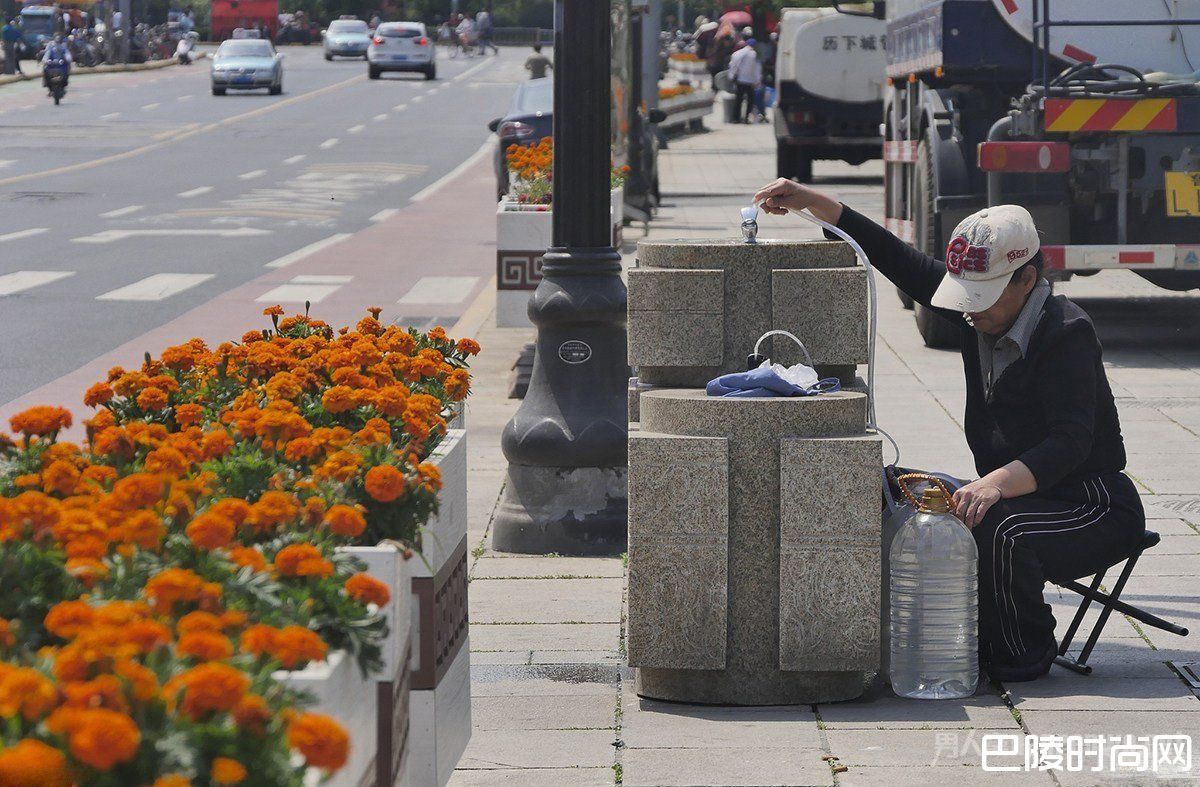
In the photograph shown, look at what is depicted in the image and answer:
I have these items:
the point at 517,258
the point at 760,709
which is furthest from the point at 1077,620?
the point at 517,258

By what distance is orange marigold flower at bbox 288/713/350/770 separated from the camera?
248 cm

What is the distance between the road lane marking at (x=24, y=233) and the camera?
20938mm

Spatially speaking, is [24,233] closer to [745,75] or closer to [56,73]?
[56,73]

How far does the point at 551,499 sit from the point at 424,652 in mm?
3368

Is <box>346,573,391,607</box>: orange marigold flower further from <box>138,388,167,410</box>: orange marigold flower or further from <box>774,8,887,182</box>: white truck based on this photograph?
<box>774,8,887,182</box>: white truck

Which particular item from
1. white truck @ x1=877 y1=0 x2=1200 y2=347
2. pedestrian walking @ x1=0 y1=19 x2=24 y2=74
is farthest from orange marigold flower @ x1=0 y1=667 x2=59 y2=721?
pedestrian walking @ x1=0 y1=19 x2=24 y2=74

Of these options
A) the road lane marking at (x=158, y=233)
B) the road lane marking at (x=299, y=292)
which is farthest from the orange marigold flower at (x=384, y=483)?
the road lane marking at (x=158, y=233)

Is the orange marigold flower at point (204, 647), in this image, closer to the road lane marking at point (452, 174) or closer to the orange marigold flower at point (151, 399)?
the orange marigold flower at point (151, 399)

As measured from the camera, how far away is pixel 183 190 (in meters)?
27.5

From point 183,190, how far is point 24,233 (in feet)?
20.2

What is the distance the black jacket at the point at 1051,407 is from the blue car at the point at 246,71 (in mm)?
50150

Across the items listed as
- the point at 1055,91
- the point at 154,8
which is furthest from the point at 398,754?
the point at 154,8

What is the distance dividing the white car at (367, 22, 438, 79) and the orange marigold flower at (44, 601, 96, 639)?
6077 cm

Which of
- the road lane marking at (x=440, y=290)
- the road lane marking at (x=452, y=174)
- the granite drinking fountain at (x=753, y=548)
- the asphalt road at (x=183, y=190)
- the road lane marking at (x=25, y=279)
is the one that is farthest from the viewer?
the road lane marking at (x=452, y=174)
